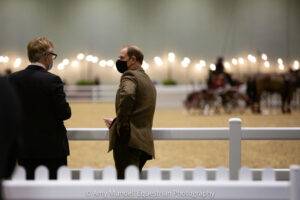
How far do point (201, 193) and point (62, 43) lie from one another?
A: 20985mm

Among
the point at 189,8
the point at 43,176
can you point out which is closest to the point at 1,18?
the point at 189,8

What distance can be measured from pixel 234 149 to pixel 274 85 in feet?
34.7

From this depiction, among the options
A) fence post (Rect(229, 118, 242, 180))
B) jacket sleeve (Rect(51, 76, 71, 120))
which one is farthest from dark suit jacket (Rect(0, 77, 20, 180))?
fence post (Rect(229, 118, 242, 180))

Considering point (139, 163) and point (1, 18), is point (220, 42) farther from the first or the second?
point (139, 163)

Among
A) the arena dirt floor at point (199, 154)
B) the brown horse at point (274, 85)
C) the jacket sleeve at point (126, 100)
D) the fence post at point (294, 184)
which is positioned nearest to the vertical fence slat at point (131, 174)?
the fence post at point (294, 184)

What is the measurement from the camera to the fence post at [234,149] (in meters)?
3.26

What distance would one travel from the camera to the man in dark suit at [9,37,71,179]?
2.75m

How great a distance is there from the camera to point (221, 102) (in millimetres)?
13445

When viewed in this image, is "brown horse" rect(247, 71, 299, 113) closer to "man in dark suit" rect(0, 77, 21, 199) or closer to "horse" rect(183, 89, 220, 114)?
"horse" rect(183, 89, 220, 114)

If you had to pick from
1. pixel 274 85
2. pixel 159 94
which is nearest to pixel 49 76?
pixel 274 85

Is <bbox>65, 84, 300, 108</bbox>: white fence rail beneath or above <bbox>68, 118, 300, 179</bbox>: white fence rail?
above

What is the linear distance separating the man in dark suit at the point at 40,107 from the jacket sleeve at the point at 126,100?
41cm

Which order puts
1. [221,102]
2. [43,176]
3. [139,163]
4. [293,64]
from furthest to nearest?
[293,64] < [221,102] < [139,163] < [43,176]

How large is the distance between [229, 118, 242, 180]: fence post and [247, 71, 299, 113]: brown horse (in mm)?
10219
